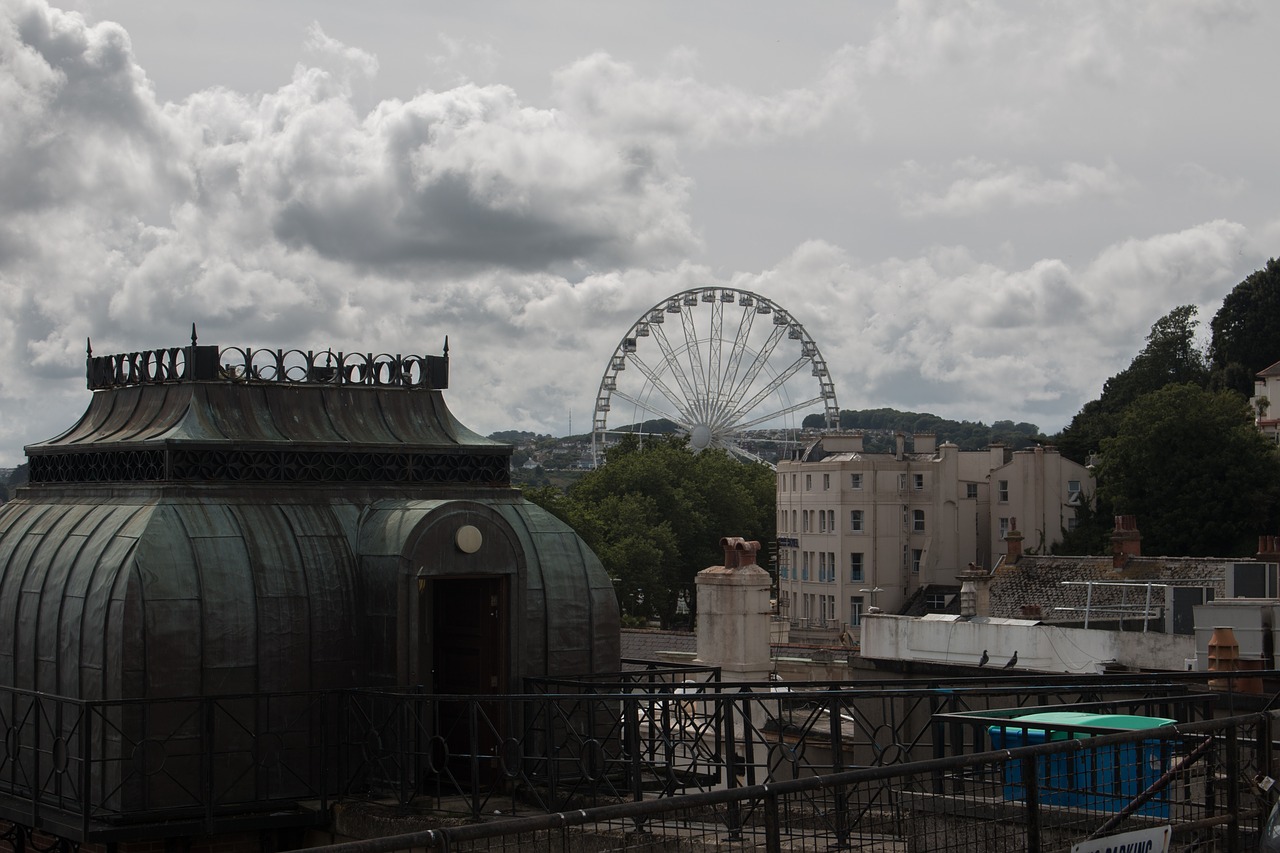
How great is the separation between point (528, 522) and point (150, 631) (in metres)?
5.56

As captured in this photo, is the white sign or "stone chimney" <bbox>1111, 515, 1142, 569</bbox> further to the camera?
"stone chimney" <bbox>1111, 515, 1142, 569</bbox>

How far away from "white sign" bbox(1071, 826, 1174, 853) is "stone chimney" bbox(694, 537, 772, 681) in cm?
2084

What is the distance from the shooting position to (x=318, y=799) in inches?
808

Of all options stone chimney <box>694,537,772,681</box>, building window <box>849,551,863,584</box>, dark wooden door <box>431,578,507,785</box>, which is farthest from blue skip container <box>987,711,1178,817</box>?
building window <box>849,551,863,584</box>

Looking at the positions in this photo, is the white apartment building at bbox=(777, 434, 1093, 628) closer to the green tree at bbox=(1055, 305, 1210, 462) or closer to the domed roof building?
the green tree at bbox=(1055, 305, 1210, 462)

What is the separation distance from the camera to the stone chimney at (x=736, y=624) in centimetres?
3350

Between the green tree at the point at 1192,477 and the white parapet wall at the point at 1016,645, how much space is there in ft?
131

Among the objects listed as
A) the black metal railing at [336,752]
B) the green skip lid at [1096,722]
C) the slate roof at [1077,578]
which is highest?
the slate roof at [1077,578]

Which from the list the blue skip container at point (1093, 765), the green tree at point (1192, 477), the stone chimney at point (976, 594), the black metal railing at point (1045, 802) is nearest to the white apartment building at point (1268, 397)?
the green tree at point (1192, 477)

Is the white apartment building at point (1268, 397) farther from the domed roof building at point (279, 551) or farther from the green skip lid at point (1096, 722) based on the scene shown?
the green skip lid at point (1096, 722)

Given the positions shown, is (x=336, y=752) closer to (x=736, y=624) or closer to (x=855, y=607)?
(x=736, y=624)

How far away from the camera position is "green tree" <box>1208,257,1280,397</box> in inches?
4454

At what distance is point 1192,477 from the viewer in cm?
7925

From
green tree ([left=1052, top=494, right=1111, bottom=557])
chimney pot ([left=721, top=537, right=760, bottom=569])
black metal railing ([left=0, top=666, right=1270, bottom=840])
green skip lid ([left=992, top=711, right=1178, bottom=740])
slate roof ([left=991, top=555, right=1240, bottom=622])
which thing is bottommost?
black metal railing ([left=0, top=666, right=1270, bottom=840])
